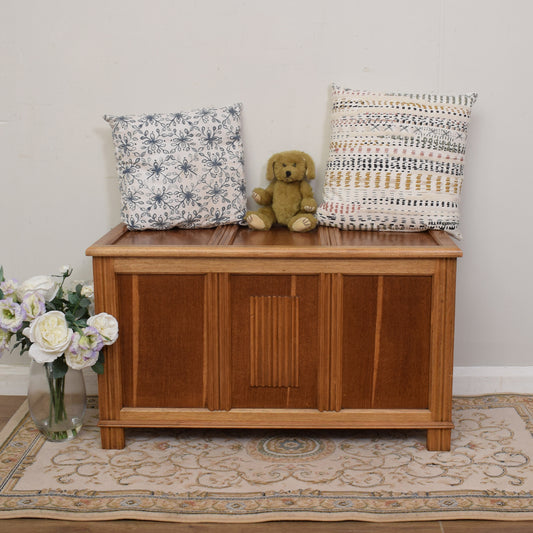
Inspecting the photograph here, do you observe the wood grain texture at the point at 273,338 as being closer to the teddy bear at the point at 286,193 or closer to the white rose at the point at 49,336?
the teddy bear at the point at 286,193

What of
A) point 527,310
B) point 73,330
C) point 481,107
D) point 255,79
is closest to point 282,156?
point 255,79

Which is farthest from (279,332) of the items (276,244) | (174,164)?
(174,164)

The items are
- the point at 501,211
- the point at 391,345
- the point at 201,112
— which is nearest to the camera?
the point at 391,345

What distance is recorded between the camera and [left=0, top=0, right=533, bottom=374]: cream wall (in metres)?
2.38

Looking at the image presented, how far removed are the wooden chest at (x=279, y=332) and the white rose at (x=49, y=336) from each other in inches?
4.6

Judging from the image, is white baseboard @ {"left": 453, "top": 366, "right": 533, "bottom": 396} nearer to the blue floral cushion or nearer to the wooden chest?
the wooden chest

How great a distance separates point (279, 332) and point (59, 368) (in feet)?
2.06

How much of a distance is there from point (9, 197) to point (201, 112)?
28.4 inches

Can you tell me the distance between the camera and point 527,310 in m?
2.58

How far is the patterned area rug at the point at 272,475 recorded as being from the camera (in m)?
1.92

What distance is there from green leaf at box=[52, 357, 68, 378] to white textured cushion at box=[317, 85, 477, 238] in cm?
89

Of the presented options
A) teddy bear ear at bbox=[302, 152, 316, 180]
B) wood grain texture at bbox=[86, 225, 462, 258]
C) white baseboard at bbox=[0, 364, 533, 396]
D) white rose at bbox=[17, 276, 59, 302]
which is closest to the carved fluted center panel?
wood grain texture at bbox=[86, 225, 462, 258]

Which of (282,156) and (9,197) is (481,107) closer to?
(282,156)

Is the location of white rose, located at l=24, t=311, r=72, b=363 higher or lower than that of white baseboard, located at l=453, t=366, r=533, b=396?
higher
